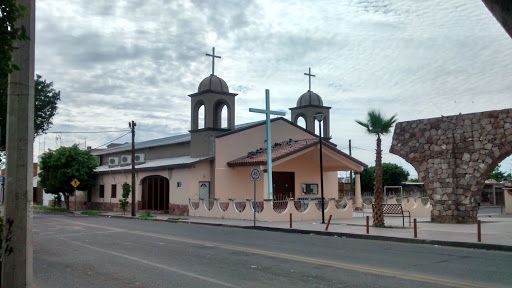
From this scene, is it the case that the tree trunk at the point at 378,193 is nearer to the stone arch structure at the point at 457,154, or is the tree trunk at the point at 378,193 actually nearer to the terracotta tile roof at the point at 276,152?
the stone arch structure at the point at 457,154

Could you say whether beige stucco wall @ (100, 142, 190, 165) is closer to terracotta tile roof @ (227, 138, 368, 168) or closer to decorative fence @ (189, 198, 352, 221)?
terracotta tile roof @ (227, 138, 368, 168)

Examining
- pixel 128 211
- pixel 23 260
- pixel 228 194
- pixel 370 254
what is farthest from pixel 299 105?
pixel 23 260

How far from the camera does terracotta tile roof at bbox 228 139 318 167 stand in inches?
1256

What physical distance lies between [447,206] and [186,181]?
17.5 m

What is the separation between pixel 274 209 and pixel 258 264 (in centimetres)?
1715

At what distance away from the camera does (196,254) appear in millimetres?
13680

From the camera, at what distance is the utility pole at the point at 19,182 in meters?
6.47

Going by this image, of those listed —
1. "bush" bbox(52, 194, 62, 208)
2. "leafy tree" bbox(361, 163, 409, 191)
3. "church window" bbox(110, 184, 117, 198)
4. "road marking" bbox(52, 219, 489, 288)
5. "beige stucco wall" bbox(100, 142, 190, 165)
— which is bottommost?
"road marking" bbox(52, 219, 489, 288)

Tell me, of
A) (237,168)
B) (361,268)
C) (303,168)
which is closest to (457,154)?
(303,168)

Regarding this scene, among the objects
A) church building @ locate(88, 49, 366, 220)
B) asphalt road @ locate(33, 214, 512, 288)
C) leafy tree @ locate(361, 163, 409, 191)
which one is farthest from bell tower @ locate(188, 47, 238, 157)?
leafy tree @ locate(361, 163, 409, 191)

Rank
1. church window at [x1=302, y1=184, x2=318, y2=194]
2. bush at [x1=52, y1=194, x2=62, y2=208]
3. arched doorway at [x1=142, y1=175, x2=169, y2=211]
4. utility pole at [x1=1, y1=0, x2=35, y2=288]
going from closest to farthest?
utility pole at [x1=1, y1=0, x2=35, y2=288] < church window at [x1=302, y1=184, x2=318, y2=194] < arched doorway at [x1=142, y1=175, x2=169, y2=211] < bush at [x1=52, y1=194, x2=62, y2=208]

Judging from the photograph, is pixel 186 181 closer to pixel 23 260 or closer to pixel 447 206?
pixel 447 206

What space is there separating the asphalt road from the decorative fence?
10426mm

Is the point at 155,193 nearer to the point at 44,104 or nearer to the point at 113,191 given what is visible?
the point at 113,191
